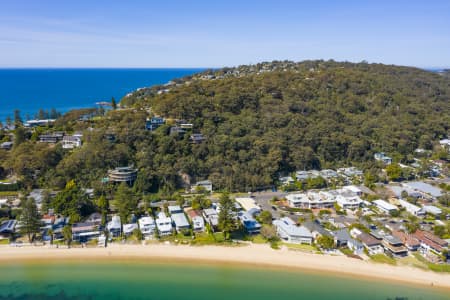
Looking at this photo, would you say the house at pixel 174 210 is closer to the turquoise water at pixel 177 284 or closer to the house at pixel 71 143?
the turquoise water at pixel 177 284

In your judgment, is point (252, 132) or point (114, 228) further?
point (252, 132)

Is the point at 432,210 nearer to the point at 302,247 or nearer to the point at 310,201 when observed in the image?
the point at 310,201

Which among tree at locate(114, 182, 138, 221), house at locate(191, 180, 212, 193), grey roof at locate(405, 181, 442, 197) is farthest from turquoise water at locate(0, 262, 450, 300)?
grey roof at locate(405, 181, 442, 197)

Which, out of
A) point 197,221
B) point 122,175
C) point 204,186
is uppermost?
point 122,175

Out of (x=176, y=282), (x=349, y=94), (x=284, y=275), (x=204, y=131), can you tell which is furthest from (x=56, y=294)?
(x=349, y=94)

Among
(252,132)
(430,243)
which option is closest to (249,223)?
(430,243)

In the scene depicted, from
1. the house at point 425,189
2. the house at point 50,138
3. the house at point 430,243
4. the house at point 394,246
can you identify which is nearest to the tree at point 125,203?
the house at point 50,138

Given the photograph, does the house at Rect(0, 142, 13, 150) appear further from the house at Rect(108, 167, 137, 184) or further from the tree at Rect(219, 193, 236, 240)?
the tree at Rect(219, 193, 236, 240)
